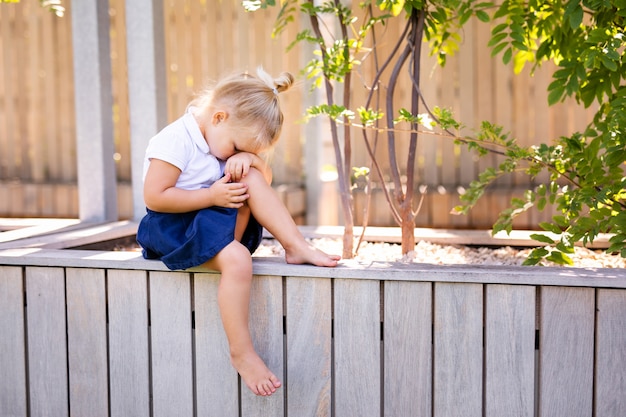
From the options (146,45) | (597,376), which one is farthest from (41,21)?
(597,376)

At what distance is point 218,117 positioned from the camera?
224 cm

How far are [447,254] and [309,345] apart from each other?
1236 mm

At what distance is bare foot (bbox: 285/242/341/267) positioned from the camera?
6.82 ft

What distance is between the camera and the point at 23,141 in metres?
6.39

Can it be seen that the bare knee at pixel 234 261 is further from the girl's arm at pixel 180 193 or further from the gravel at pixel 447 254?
the gravel at pixel 447 254

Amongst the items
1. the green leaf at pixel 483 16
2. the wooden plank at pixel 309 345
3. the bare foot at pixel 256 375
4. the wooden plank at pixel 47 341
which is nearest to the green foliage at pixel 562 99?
the green leaf at pixel 483 16

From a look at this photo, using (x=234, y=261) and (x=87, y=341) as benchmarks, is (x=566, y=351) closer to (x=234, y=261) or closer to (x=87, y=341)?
(x=234, y=261)

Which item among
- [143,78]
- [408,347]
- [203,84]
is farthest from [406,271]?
[203,84]

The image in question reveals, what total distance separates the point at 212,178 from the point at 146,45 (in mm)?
1624

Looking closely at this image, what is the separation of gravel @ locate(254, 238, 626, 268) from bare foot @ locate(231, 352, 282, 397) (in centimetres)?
96

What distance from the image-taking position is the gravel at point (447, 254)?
2918 millimetres

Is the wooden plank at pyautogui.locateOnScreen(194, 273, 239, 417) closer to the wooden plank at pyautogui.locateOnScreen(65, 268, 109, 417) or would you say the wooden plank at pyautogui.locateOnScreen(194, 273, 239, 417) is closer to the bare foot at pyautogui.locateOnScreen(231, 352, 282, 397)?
the bare foot at pyautogui.locateOnScreen(231, 352, 282, 397)

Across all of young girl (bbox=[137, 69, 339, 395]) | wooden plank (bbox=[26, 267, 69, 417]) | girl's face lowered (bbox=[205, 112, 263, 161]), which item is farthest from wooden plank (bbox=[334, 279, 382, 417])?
wooden plank (bbox=[26, 267, 69, 417])

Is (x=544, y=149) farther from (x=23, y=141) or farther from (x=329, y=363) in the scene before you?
(x=23, y=141)
